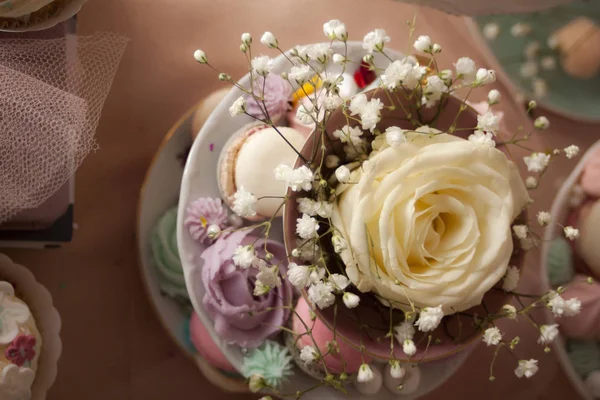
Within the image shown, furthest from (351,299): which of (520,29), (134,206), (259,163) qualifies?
(520,29)

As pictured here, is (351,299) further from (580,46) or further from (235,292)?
(580,46)

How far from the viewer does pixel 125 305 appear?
2.88 feet

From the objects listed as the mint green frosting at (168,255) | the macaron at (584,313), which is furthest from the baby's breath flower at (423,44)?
the macaron at (584,313)

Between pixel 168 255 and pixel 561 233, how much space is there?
591 millimetres

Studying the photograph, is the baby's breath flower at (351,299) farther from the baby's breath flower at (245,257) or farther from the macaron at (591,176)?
the macaron at (591,176)

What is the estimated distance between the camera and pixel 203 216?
25.3 inches

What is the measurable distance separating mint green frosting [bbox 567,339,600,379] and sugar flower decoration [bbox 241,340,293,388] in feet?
1.67

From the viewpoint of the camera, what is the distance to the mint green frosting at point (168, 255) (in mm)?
758

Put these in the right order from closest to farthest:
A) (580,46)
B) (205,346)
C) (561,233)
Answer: (205,346)
(561,233)
(580,46)

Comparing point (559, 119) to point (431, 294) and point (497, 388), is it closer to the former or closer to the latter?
point (497, 388)

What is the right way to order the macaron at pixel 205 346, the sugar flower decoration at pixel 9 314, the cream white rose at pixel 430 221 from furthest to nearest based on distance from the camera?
the macaron at pixel 205 346
the sugar flower decoration at pixel 9 314
the cream white rose at pixel 430 221

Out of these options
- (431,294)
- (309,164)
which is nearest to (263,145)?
(309,164)

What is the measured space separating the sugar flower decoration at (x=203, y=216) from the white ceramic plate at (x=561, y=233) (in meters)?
0.48

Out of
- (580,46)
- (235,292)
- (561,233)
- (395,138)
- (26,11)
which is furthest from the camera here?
(580,46)
